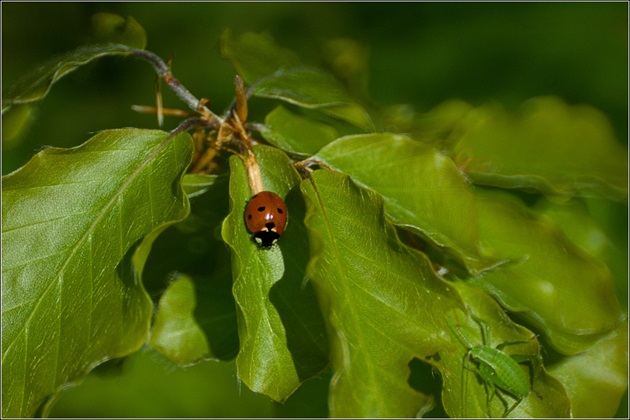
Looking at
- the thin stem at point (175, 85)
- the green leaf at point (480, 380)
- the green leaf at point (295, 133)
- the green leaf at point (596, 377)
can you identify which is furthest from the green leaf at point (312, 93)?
the green leaf at point (596, 377)

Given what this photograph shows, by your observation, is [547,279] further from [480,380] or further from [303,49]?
→ [303,49]

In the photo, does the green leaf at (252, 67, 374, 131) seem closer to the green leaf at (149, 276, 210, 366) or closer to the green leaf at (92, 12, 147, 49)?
the green leaf at (92, 12, 147, 49)

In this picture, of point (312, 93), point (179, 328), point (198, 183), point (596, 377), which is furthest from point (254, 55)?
point (596, 377)

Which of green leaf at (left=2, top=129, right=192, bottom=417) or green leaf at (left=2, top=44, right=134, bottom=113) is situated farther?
green leaf at (left=2, top=44, right=134, bottom=113)

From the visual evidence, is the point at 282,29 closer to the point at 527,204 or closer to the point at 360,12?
the point at 360,12

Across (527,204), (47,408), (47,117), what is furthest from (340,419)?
(47,117)

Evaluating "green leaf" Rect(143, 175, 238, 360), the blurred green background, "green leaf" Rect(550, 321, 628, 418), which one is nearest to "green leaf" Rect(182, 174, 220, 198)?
"green leaf" Rect(143, 175, 238, 360)
